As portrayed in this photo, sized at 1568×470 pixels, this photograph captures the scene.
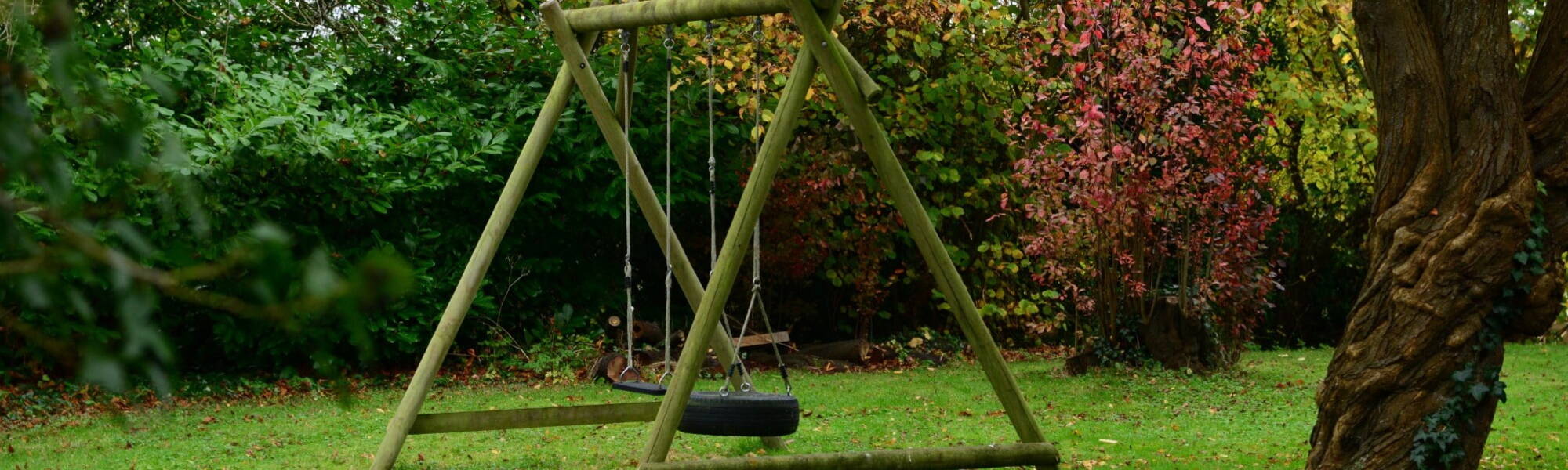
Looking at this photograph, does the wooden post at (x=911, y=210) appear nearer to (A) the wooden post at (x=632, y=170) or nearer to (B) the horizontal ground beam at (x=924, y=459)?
(B) the horizontal ground beam at (x=924, y=459)

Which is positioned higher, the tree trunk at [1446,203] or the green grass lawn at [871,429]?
the tree trunk at [1446,203]

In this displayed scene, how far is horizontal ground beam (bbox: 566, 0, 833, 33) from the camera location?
5.20 m

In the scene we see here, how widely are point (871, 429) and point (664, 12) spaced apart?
10.2ft

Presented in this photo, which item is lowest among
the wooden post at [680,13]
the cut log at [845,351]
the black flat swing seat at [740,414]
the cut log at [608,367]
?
the cut log at [608,367]

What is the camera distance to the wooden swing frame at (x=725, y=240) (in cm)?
507

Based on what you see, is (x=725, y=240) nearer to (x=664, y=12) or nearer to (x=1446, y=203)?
(x=664, y=12)

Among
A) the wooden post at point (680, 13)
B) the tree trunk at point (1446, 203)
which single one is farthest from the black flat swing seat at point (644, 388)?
the tree trunk at point (1446, 203)

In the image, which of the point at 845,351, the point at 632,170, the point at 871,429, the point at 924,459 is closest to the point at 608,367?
the point at 845,351

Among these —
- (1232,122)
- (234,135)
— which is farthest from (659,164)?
(1232,122)

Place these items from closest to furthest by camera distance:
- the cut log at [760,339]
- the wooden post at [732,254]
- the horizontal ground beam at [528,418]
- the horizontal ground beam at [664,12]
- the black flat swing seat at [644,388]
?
the wooden post at [732,254] → the horizontal ground beam at [664,12] → the black flat swing seat at [644,388] → the horizontal ground beam at [528,418] → the cut log at [760,339]

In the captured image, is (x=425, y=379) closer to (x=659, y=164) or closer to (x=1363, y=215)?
(x=659, y=164)

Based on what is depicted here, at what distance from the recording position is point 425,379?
577 centimetres

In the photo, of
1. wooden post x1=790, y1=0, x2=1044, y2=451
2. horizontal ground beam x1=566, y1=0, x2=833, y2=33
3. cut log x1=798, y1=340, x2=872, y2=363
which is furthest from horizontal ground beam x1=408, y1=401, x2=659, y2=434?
cut log x1=798, y1=340, x2=872, y2=363

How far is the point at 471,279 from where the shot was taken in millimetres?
5809
